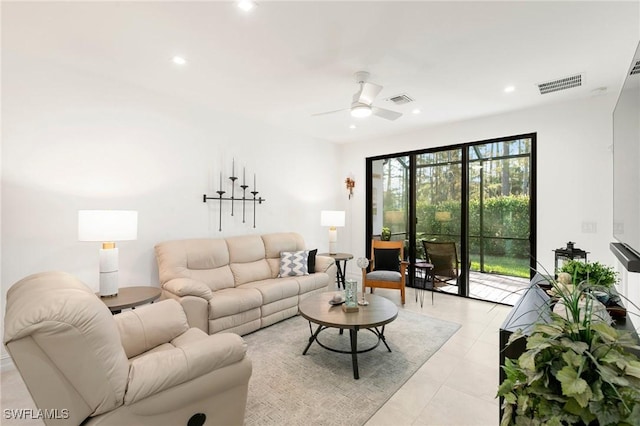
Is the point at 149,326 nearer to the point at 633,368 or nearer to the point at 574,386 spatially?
the point at 574,386

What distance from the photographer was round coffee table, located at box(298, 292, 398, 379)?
243 cm

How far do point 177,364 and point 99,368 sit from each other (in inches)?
12.4

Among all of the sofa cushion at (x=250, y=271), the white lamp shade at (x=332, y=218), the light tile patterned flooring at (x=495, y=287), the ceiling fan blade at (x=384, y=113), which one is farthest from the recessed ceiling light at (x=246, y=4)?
the light tile patterned flooring at (x=495, y=287)

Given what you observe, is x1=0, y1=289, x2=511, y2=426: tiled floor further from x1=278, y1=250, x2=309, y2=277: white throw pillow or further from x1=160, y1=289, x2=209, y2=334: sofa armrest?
x1=278, y1=250, x2=309, y2=277: white throw pillow

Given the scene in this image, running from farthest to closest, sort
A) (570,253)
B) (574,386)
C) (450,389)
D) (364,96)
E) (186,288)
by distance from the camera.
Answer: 1. (570,253)
2. (364,96)
3. (186,288)
4. (450,389)
5. (574,386)

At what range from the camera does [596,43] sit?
2.41m

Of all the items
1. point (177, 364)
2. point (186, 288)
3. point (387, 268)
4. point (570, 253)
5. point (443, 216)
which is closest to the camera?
point (177, 364)

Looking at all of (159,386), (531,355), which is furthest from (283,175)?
(531,355)

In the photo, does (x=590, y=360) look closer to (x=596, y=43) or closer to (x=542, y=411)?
(x=542, y=411)

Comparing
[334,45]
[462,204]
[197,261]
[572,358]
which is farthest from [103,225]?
[462,204]

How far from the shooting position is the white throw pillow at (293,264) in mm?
4105

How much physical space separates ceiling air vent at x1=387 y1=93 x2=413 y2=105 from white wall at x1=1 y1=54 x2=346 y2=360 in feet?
6.64

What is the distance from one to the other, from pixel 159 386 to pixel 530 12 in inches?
124

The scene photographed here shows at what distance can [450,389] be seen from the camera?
2289 millimetres
